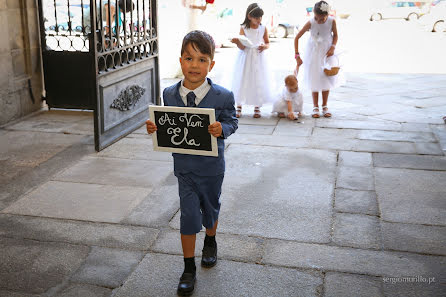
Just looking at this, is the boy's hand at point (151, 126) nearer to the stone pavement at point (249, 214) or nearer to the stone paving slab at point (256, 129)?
the stone pavement at point (249, 214)

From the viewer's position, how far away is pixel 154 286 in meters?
3.29

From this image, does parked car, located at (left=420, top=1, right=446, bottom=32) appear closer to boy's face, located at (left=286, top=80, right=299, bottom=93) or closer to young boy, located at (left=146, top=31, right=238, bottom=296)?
boy's face, located at (left=286, top=80, right=299, bottom=93)

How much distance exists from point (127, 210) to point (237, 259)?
4.11ft

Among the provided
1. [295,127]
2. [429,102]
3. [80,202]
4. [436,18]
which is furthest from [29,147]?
[436,18]

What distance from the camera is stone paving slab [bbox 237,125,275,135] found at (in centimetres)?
709

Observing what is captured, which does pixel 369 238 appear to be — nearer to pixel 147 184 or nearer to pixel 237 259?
pixel 237 259

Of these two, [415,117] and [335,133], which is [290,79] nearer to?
[335,133]

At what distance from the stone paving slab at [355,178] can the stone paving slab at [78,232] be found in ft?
6.52

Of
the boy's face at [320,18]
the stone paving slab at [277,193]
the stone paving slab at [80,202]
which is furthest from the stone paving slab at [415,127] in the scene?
the stone paving slab at [80,202]

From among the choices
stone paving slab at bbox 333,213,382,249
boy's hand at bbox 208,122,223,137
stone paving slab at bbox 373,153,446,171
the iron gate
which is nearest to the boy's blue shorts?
boy's hand at bbox 208,122,223,137

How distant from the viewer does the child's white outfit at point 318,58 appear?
7828 mm

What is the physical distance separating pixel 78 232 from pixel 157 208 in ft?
2.37

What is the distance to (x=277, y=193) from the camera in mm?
4867

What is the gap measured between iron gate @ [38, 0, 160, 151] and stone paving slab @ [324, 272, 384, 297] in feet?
11.7
